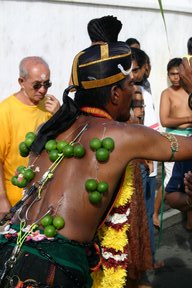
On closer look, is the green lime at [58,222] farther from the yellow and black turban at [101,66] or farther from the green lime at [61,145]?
the yellow and black turban at [101,66]

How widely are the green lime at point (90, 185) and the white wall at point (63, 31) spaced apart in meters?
5.09

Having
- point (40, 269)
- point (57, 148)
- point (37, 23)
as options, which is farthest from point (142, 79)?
point (40, 269)

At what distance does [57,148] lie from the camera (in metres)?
3.10

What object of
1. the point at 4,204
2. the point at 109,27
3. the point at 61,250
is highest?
the point at 109,27

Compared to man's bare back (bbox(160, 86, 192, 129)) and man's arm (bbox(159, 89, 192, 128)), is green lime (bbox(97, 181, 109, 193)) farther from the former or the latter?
man's bare back (bbox(160, 86, 192, 129))

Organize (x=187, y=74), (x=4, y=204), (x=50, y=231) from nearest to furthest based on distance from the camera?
1. (x=50, y=231)
2. (x=187, y=74)
3. (x=4, y=204)

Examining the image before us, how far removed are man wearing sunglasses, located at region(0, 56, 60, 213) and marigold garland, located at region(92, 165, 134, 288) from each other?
1.26m

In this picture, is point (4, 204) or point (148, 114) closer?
point (4, 204)

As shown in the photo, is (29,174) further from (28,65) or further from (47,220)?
(28,65)

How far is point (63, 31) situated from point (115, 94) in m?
5.73

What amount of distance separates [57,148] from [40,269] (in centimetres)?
64

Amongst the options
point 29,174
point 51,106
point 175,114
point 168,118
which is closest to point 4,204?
point 51,106

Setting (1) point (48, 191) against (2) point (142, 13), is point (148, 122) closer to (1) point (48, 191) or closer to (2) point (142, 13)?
(1) point (48, 191)

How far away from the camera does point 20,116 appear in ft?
15.3
